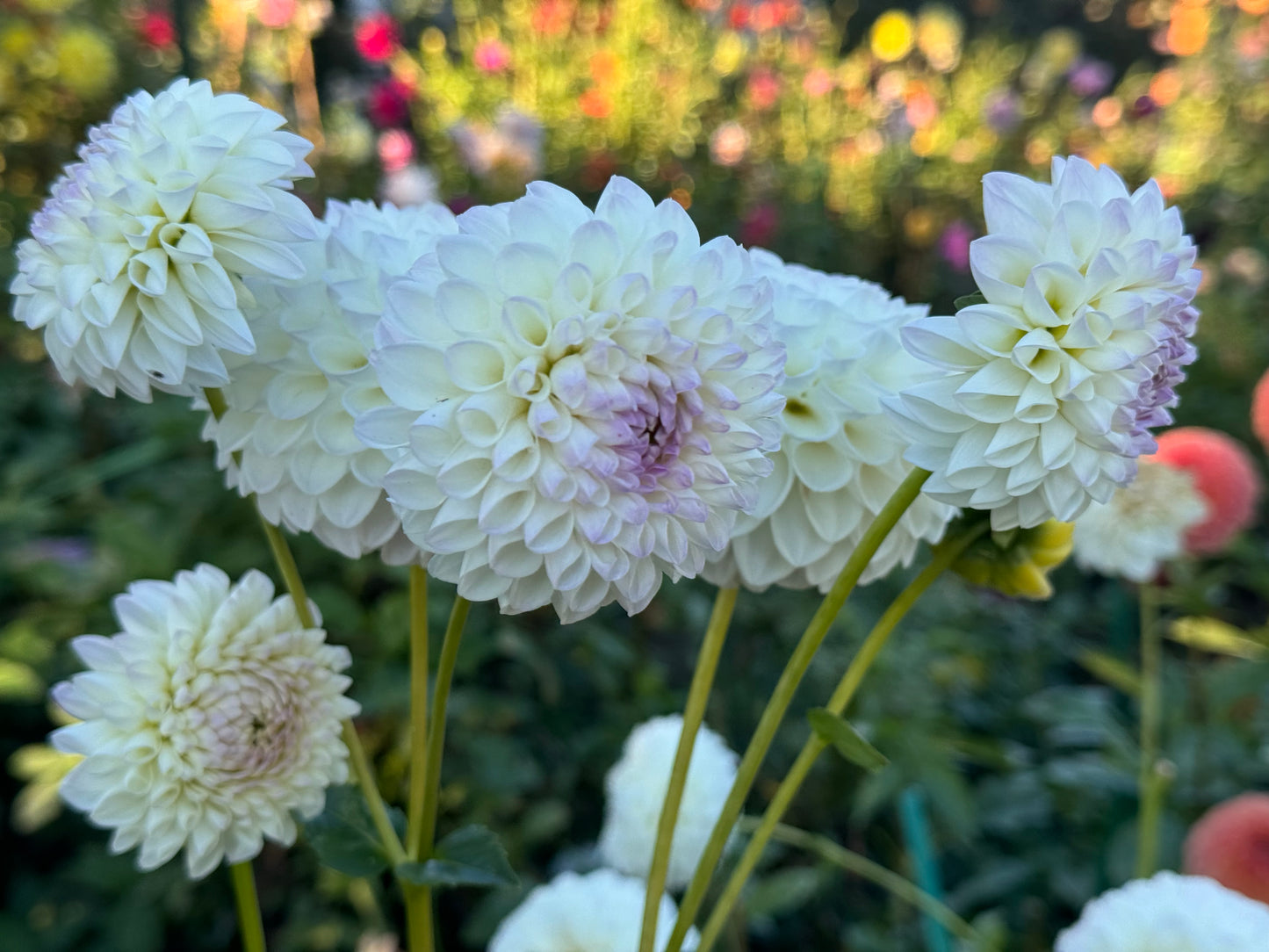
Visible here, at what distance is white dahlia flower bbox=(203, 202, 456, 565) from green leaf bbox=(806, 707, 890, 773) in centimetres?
21

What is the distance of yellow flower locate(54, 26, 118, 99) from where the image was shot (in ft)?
6.30

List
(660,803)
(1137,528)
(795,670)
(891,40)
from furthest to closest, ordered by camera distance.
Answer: (891,40) < (1137,528) < (660,803) < (795,670)

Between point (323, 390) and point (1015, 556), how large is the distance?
0.34 meters

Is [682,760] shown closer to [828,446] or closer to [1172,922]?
[828,446]

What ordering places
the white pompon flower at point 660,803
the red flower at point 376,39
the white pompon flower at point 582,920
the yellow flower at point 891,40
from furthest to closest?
1. the yellow flower at point 891,40
2. the red flower at point 376,39
3. the white pompon flower at point 660,803
4. the white pompon flower at point 582,920

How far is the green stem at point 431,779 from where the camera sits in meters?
0.42

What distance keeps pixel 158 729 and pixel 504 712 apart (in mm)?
921

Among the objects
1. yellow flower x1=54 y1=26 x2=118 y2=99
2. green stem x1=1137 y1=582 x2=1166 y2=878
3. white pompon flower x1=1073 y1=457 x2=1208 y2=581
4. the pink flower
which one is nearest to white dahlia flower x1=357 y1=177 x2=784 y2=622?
green stem x1=1137 y1=582 x2=1166 y2=878

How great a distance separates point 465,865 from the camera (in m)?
0.46

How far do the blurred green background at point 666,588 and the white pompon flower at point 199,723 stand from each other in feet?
2.13

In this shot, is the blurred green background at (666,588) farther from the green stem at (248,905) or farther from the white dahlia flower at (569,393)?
the white dahlia flower at (569,393)

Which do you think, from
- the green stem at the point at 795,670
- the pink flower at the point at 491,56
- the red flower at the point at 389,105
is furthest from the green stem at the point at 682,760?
the pink flower at the point at 491,56

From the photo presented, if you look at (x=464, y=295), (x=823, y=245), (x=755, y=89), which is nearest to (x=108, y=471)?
(x=464, y=295)

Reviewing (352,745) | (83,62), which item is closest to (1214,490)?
(352,745)
